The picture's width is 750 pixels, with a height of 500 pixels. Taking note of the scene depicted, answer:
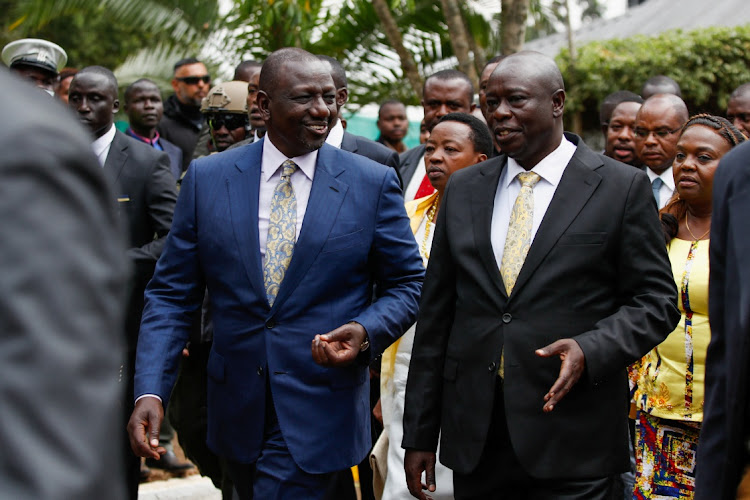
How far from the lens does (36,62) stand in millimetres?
6879

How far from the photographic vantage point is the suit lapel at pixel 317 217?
397 cm

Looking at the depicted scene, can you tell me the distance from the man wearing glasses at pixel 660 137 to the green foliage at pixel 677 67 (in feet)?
22.7

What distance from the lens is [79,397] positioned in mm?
1069

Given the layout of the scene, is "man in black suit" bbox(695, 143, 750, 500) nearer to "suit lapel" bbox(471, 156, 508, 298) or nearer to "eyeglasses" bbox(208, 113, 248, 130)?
"suit lapel" bbox(471, 156, 508, 298)

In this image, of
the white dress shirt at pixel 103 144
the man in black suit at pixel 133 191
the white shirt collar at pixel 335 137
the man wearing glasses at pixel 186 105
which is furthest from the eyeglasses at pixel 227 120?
the man wearing glasses at pixel 186 105

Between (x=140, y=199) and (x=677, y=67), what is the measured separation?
31.6 feet

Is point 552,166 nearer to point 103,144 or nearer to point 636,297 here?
point 636,297

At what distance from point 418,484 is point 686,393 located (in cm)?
157

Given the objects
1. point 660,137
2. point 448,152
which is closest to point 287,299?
point 448,152

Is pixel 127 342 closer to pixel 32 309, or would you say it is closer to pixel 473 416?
pixel 473 416

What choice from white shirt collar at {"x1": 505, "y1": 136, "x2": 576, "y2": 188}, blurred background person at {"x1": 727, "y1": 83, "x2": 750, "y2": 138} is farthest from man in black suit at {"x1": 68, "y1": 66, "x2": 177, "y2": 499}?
blurred background person at {"x1": 727, "y1": 83, "x2": 750, "y2": 138}

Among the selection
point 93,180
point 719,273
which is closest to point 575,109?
point 719,273

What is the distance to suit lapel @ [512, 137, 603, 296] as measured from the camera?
3662mm

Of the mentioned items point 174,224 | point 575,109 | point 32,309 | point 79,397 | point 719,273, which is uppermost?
point 32,309
